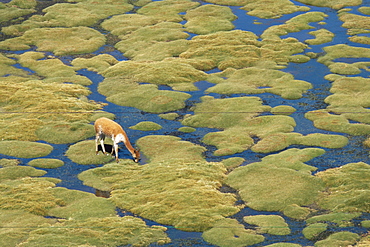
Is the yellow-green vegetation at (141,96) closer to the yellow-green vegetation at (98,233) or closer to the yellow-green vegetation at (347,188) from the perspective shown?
the yellow-green vegetation at (347,188)

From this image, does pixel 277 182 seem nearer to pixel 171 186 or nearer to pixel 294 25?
pixel 171 186

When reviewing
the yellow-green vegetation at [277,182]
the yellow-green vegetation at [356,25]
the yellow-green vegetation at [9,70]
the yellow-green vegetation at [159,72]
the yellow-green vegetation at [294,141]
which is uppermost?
the yellow-green vegetation at [277,182]

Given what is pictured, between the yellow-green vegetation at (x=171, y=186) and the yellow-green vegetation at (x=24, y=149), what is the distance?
7501mm

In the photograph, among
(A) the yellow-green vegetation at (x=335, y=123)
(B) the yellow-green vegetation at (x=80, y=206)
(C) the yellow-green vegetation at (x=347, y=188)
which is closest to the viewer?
(C) the yellow-green vegetation at (x=347, y=188)

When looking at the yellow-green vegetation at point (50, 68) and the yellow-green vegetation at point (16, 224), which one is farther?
the yellow-green vegetation at point (50, 68)

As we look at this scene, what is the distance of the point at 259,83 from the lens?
7394 centimetres

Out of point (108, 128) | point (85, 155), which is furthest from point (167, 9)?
point (108, 128)

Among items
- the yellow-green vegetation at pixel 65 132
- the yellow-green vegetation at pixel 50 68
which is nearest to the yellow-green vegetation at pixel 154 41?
the yellow-green vegetation at pixel 50 68

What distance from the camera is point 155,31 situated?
310 feet

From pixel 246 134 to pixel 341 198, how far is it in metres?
16.6

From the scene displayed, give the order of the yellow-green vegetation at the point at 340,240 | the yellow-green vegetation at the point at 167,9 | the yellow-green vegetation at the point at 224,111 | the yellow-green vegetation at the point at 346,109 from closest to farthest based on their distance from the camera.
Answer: the yellow-green vegetation at the point at 340,240
the yellow-green vegetation at the point at 346,109
the yellow-green vegetation at the point at 224,111
the yellow-green vegetation at the point at 167,9

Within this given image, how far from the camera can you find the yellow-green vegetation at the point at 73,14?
10113 cm

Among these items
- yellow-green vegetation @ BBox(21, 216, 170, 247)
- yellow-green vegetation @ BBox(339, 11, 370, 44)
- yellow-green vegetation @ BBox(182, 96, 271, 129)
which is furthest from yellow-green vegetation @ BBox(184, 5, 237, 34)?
yellow-green vegetation @ BBox(21, 216, 170, 247)

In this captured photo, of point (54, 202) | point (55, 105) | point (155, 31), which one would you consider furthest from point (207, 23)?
point (54, 202)
